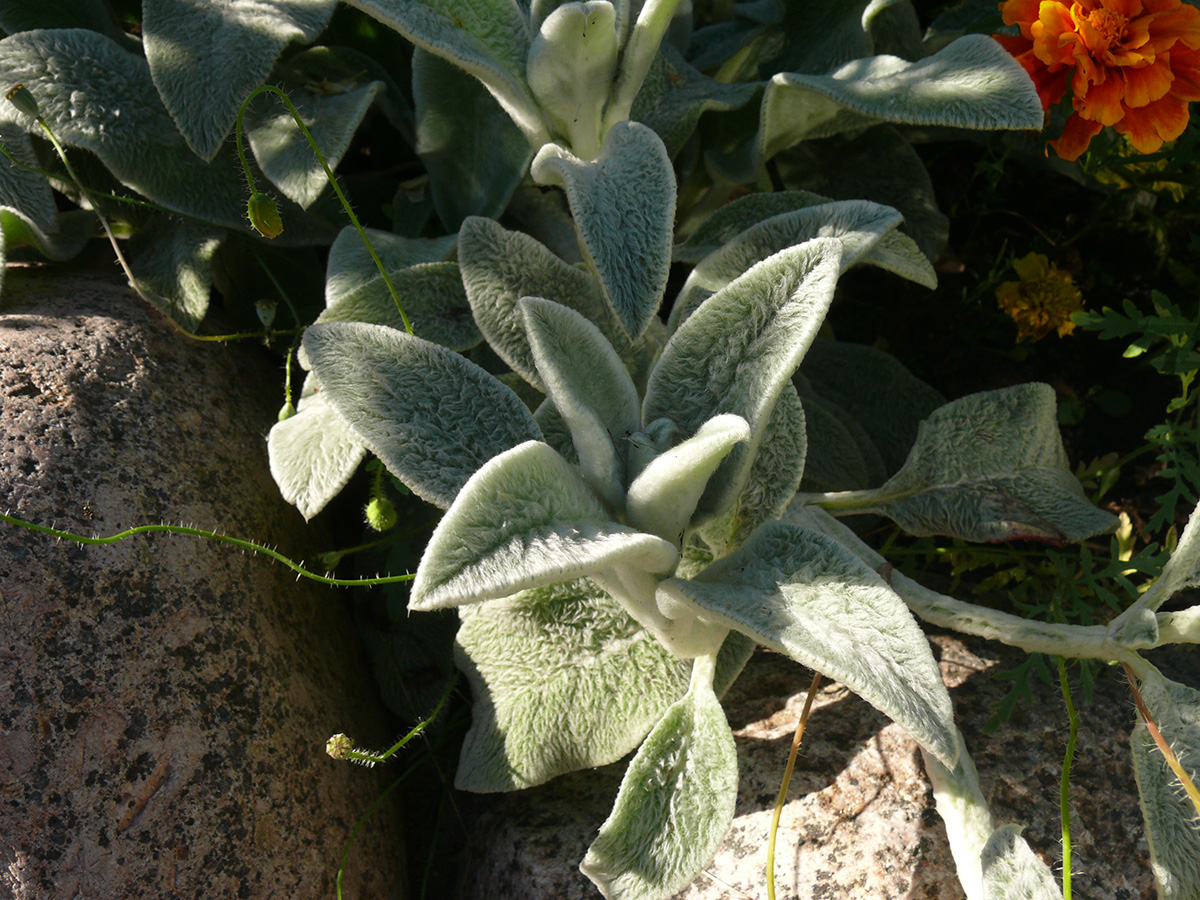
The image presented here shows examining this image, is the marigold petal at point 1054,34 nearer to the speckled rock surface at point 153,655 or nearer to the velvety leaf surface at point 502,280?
the velvety leaf surface at point 502,280

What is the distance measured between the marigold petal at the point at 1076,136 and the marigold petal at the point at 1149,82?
2.2 inches

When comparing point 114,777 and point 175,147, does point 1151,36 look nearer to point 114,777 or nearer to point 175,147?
point 175,147

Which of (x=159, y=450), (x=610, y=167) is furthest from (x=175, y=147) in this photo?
(x=610, y=167)

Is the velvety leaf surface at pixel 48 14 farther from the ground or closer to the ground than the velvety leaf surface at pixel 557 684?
farther from the ground

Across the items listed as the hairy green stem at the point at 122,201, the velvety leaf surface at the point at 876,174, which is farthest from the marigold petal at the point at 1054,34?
the hairy green stem at the point at 122,201

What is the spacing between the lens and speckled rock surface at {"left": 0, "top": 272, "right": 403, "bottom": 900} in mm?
798

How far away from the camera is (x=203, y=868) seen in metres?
0.83

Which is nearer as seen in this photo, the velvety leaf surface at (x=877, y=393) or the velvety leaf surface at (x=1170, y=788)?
the velvety leaf surface at (x=1170, y=788)

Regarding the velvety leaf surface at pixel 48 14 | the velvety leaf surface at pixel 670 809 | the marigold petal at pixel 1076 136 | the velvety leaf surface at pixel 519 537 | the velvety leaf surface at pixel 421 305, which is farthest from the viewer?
the velvety leaf surface at pixel 48 14

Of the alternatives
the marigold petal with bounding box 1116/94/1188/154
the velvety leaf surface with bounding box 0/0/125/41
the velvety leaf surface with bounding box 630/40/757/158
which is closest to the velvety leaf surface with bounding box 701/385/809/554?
the velvety leaf surface with bounding box 630/40/757/158

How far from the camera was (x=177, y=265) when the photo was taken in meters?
1.14

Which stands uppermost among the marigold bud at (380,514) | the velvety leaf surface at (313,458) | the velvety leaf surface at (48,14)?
the velvety leaf surface at (48,14)

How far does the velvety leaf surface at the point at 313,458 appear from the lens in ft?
2.90

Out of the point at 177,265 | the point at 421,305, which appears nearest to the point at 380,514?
the point at 421,305
